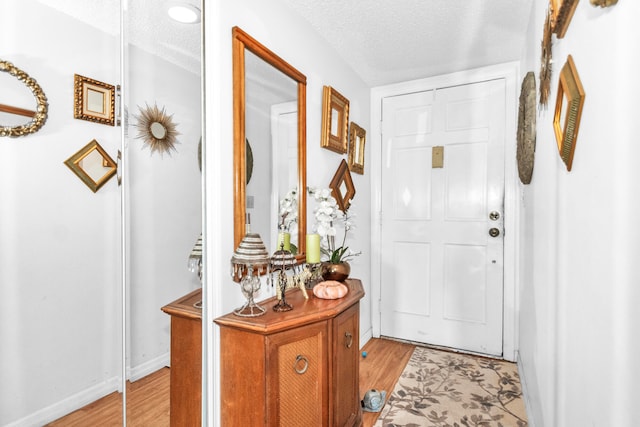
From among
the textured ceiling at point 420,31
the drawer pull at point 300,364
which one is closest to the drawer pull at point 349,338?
the drawer pull at point 300,364

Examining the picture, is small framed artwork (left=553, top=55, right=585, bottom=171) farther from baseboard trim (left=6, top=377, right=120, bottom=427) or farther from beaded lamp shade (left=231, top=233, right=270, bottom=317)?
baseboard trim (left=6, top=377, right=120, bottom=427)

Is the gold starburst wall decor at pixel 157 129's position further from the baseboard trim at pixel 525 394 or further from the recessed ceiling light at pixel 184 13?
the baseboard trim at pixel 525 394

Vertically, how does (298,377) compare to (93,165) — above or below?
below

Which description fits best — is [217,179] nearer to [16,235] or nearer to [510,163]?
[16,235]

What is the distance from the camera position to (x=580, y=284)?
936 mm

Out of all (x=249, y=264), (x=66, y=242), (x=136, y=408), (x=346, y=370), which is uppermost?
(x=66, y=242)

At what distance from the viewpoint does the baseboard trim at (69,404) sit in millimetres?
842

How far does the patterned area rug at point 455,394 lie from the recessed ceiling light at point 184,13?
2.21 metres

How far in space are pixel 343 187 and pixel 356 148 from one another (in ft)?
1.39

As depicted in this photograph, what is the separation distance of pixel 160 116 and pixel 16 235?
617 millimetres

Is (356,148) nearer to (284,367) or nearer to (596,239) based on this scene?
(284,367)

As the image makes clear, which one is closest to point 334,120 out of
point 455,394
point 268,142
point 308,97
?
point 308,97

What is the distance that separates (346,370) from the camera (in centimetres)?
166

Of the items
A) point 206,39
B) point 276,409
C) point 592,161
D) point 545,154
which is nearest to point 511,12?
point 545,154
